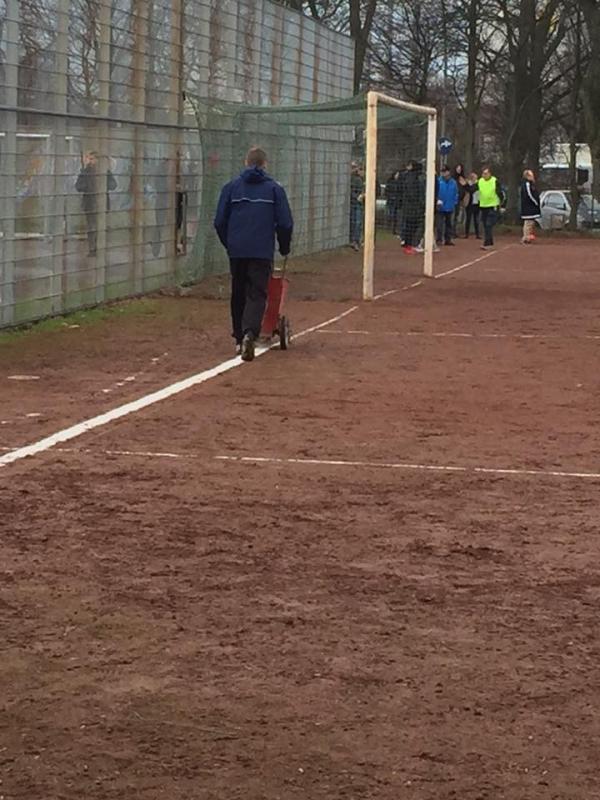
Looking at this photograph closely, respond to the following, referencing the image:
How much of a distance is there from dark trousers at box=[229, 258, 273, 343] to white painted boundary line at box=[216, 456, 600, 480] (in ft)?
15.5

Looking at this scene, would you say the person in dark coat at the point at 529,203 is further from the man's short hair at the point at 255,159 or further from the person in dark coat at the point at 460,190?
the man's short hair at the point at 255,159

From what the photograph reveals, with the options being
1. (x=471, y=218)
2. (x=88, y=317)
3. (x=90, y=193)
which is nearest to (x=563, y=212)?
(x=471, y=218)

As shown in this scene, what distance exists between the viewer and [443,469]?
378 inches

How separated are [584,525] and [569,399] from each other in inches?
177

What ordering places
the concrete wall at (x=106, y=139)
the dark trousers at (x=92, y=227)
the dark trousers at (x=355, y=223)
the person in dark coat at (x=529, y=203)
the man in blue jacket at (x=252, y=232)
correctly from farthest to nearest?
the person in dark coat at (x=529, y=203) → the dark trousers at (x=355, y=223) → the dark trousers at (x=92, y=227) → the concrete wall at (x=106, y=139) → the man in blue jacket at (x=252, y=232)

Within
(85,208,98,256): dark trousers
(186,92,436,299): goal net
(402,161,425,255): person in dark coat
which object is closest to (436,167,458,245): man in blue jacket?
(186,92,436,299): goal net

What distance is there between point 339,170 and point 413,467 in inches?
1035

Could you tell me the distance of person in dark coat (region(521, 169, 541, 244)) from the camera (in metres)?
37.3

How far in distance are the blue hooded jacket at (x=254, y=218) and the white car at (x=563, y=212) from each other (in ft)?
119

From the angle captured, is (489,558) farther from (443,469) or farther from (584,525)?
(443,469)

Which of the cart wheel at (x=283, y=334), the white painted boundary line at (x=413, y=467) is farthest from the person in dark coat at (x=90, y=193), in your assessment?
the white painted boundary line at (x=413, y=467)

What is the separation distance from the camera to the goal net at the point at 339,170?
23562 millimetres

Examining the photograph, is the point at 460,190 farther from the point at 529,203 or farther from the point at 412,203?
the point at 412,203

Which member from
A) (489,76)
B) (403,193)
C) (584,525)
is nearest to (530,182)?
(403,193)
